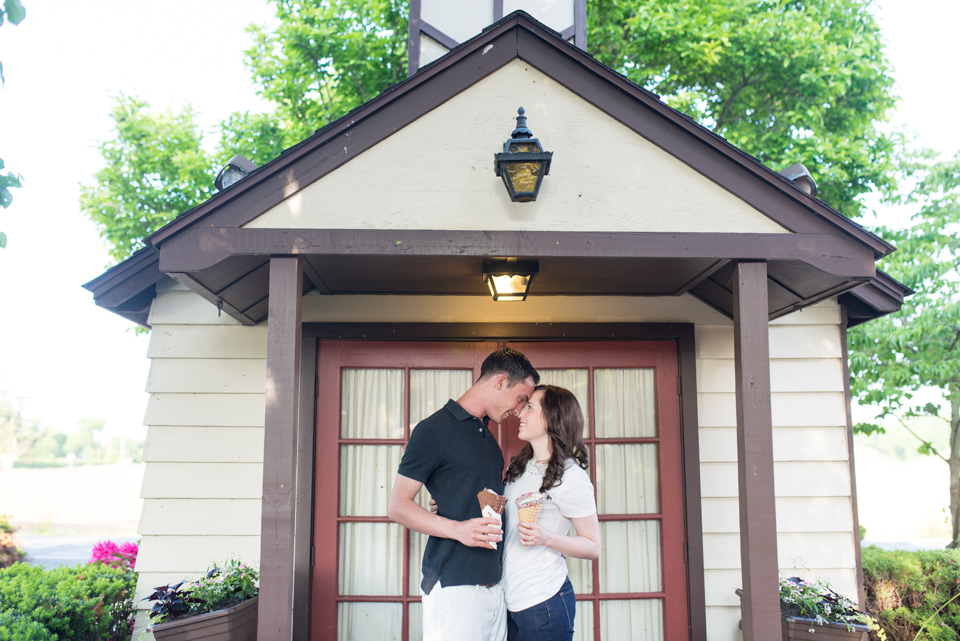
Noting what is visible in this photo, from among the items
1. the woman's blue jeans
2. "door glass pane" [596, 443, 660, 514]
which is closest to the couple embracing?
the woman's blue jeans

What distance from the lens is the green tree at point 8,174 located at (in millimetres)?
2219

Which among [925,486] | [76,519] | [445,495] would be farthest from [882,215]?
[76,519]

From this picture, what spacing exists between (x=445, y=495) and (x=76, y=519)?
3015 centimetres

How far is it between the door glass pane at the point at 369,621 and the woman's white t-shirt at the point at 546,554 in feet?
5.01

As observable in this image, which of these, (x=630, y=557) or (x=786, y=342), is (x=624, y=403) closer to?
(x=630, y=557)

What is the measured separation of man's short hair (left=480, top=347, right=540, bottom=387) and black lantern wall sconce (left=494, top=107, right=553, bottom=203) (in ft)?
2.42

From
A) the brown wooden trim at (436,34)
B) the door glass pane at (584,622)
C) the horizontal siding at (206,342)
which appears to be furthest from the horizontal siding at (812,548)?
the brown wooden trim at (436,34)

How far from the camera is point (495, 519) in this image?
8.14 feet

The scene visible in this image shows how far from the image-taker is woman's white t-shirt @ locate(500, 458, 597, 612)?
103 inches

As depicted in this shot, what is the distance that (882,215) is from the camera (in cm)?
991

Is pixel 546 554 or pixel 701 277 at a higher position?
pixel 701 277

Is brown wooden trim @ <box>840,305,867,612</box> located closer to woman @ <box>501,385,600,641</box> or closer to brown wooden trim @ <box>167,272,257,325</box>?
woman @ <box>501,385,600,641</box>

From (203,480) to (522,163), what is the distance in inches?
111

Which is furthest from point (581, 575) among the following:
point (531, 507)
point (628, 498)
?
point (531, 507)
